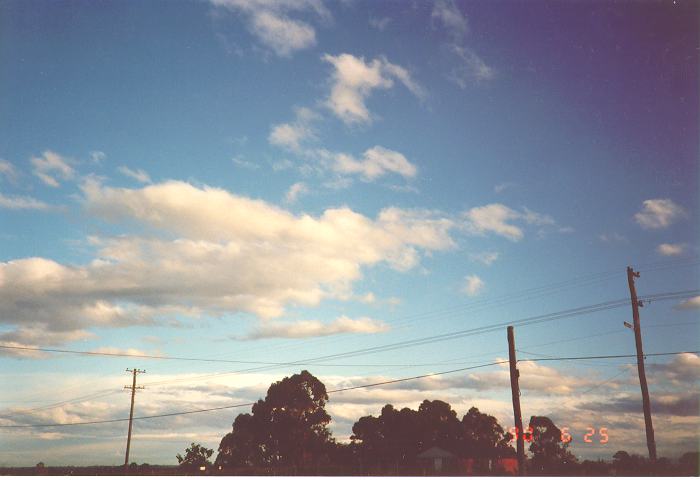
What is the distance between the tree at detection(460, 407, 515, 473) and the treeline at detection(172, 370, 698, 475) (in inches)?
5.9

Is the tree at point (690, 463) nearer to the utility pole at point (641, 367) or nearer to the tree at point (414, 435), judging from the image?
the utility pole at point (641, 367)

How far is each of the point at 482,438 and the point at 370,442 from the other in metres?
19.1

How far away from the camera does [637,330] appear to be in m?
29.5

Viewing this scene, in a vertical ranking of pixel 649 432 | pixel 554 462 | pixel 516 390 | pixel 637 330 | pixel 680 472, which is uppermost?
pixel 637 330

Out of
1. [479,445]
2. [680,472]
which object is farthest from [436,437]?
[680,472]

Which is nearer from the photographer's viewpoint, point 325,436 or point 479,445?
point 325,436

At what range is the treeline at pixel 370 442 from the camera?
64.4 m

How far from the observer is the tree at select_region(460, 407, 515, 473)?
79.5 metres

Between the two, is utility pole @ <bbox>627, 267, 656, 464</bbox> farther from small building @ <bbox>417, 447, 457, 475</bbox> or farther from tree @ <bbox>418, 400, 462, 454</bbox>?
tree @ <bbox>418, 400, 462, 454</bbox>

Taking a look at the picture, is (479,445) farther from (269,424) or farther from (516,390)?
(516,390)

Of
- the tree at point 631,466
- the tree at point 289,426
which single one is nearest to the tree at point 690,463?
the tree at point 631,466

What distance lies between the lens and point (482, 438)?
83.8 m

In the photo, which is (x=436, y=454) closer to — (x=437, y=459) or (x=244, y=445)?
(x=437, y=459)

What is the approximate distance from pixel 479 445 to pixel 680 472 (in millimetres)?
56593
